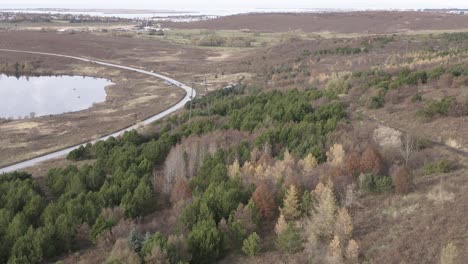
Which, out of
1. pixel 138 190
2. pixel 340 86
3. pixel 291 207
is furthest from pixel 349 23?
pixel 291 207

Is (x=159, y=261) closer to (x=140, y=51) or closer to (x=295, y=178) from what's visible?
(x=295, y=178)

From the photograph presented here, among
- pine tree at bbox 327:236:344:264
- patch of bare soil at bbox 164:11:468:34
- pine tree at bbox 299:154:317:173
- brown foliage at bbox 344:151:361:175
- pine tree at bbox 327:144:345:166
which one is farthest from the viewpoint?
patch of bare soil at bbox 164:11:468:34

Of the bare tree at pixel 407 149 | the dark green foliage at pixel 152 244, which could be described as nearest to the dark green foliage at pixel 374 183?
the bare tree at pixel 407 149

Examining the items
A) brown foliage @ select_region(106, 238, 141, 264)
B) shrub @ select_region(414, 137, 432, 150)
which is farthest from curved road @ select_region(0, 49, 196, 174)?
shrub @ select_region(414, 137, 432, 150)

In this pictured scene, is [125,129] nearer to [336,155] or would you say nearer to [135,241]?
[336,155]

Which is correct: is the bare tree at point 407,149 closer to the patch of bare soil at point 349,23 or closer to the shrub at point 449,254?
the shrub at point 449,254

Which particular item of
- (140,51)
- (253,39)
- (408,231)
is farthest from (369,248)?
(253,39)

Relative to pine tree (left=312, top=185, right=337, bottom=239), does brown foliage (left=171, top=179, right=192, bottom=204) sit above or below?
below

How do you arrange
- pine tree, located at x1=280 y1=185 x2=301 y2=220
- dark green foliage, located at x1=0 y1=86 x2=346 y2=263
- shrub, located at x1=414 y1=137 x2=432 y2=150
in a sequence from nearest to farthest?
dark green foliage, located at x1=0 y1=86 x2=346 y2=263
pine tree, located at x1=280 y1=185 x2=301 y2=220
shrub, located at x1=414 y1=137 x2=432 y2=150

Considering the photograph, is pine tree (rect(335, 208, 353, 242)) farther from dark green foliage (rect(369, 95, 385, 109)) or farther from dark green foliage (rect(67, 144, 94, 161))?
dark green foliage (rect(67, 144, 94, 161))
